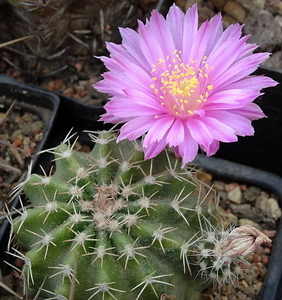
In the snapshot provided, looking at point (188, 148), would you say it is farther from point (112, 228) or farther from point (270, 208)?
point (270, 208)

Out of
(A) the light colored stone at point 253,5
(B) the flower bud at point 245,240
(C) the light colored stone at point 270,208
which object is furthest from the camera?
(A) the light colored stone at point 253,5

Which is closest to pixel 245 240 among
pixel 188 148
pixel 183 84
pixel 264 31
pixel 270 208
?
pixel 188 148

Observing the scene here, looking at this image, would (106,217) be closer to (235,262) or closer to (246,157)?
(235,262)

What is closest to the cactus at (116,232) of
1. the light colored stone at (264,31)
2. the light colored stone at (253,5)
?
the light colored stone at (264,31)

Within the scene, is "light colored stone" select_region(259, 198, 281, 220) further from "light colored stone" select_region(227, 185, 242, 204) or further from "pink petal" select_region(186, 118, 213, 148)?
"pink petal" select_region(186, 118, 213, 148)

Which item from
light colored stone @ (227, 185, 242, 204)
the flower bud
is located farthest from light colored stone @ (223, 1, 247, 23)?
the flower bud

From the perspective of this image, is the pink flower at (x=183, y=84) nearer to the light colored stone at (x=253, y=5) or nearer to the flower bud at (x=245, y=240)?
the flower bud at (x=245, y=240)

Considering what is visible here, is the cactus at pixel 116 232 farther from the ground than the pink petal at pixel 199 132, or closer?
closer
